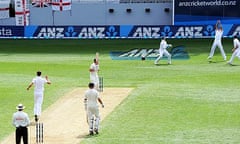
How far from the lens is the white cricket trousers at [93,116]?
21.2 m

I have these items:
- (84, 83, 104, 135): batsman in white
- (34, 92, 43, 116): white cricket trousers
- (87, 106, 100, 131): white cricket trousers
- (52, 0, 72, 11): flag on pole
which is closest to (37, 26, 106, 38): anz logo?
(52, 0, 72, 11): flag on pole

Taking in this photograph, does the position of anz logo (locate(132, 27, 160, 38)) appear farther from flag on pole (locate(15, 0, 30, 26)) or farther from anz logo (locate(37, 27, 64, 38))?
flag on pole (locate(15, 0, 30, 26))

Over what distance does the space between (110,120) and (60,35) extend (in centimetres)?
3345

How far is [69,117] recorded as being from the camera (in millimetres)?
24703

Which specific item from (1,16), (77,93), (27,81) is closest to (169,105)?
(77,93)

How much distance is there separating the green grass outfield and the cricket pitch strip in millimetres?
503

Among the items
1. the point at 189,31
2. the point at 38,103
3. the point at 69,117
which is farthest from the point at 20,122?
the point at 189,31

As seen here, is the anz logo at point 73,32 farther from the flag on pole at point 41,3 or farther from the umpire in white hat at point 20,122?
the umpire in white hat at point 20,122

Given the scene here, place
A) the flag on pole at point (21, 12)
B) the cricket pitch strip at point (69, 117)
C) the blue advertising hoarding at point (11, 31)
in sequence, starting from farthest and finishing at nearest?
the flag on pole at point (21, 12), the blue advertising hoarding at point (11, 31), the cricket pitch strip at point (69, 117)

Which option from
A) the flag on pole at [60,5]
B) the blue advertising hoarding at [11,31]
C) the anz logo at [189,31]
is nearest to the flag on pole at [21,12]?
the flag on pole at [60,5]

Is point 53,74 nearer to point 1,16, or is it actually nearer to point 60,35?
point 60,35

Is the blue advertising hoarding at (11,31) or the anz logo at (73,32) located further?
the blue advertising hoarding at (11,31)

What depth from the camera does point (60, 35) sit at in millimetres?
56500

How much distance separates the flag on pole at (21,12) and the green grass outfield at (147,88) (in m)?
8.79
